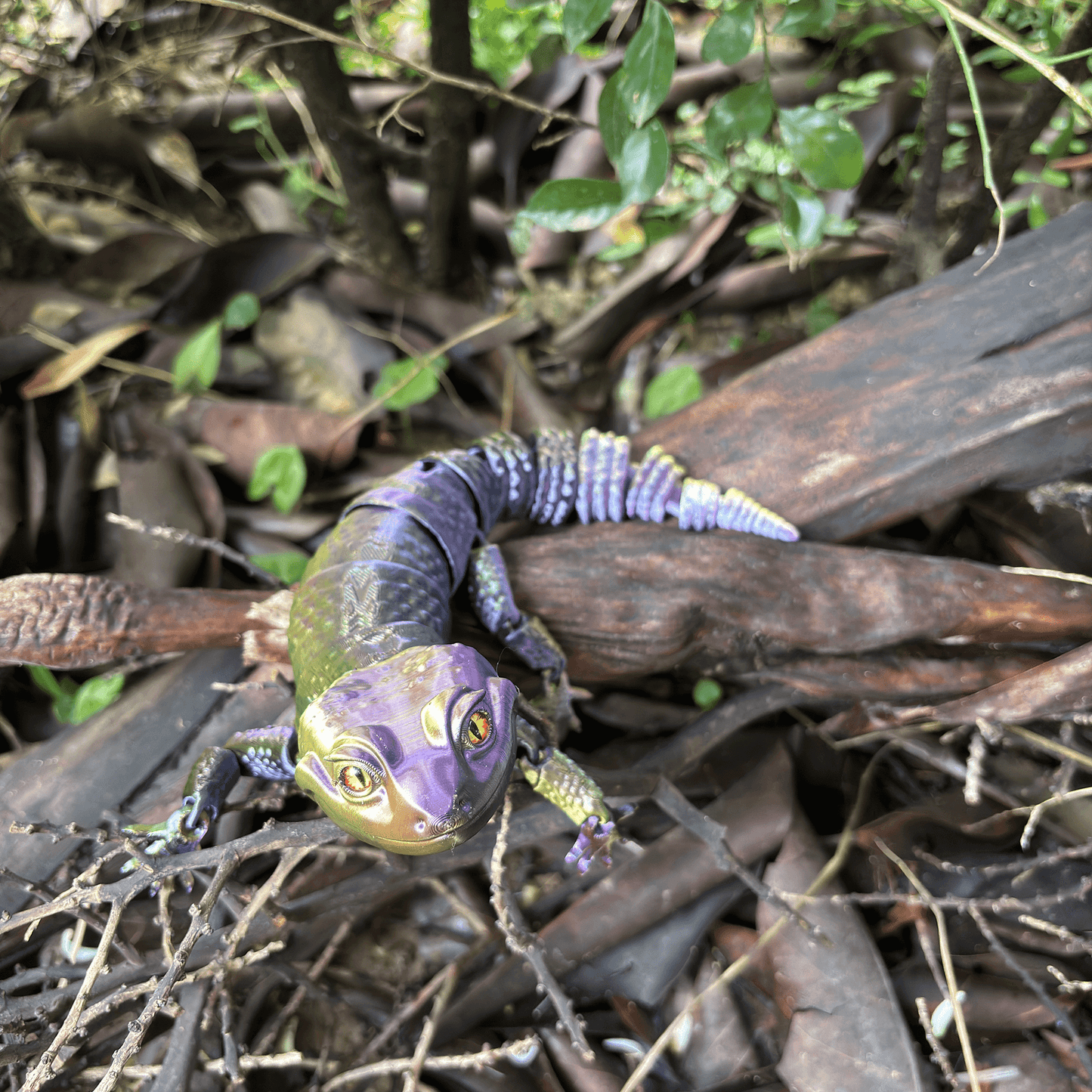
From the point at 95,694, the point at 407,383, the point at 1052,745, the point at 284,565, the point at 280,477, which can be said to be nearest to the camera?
the point at 1052,745

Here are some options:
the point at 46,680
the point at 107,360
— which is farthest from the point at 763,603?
the point at 107,360

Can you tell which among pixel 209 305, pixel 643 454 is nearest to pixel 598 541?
pixel 643 454

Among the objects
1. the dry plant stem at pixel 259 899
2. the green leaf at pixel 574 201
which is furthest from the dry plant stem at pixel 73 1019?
the green leaf at pixel 574 201

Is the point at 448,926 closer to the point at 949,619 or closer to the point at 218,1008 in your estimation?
the point at 218,1008

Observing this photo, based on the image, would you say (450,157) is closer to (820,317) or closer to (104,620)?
(820,317)

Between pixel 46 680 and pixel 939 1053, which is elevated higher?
pixel 46 680

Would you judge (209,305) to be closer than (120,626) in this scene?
No

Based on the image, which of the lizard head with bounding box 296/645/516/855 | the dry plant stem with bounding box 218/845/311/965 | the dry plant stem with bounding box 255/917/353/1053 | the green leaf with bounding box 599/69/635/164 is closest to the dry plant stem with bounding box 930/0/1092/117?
the green leaf with bounding box 599/69/635/164
